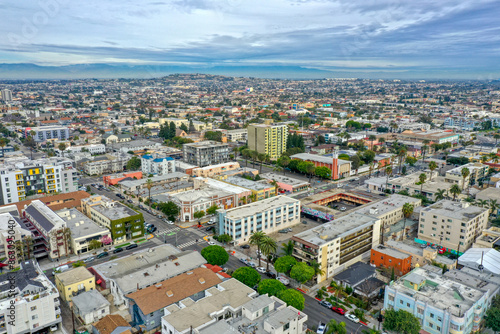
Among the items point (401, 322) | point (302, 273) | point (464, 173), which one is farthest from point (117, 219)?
point (464, 173)

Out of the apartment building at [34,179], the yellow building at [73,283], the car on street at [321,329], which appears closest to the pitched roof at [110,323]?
the yellow building at [73,283]

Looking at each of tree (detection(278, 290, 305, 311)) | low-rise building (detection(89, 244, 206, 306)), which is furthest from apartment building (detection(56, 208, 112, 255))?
tree (detection(278, 290, 305, 311))

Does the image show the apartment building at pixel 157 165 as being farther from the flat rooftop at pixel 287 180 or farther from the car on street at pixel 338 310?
the car on street at pixel 338 310

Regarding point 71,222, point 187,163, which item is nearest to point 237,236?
point 71,222

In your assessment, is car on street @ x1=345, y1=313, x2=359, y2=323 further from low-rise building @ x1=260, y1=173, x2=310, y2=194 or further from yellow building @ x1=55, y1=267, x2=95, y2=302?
low-rise building @ x1=260, y1=173, x2=310, y2=194

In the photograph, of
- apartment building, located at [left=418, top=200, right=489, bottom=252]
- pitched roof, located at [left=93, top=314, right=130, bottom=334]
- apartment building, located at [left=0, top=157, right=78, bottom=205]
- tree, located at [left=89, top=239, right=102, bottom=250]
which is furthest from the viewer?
apartment building, located at [left=0, top=157, right=78, bottom=205]

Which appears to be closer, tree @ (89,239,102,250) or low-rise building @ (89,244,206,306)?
low-rise building @ (89,244,206,306)
